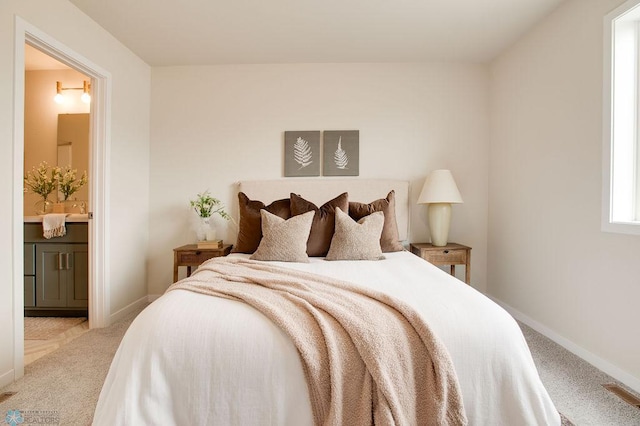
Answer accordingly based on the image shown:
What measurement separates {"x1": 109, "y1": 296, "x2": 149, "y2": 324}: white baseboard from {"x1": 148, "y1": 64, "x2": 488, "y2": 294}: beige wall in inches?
10.4

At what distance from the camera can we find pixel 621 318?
2.02 m

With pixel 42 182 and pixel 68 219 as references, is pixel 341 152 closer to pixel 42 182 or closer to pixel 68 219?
pixel 68 219

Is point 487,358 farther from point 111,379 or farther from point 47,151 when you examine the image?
point 47,151

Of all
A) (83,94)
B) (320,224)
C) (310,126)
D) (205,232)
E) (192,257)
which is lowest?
(192,257)

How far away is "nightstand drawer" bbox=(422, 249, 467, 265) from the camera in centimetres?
319

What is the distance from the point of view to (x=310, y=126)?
359cm

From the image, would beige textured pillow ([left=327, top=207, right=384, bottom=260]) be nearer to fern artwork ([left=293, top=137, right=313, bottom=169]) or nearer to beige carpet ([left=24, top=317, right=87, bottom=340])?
fern artwork ([left=293, top=137, right=313, bottom=169])

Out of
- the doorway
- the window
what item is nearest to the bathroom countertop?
the doorway

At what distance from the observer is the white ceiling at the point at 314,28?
2529mm

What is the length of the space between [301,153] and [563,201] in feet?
7.82

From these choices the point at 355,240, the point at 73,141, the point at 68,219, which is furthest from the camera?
the point at 73,141

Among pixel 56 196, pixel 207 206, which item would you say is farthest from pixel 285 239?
pixel 56 196

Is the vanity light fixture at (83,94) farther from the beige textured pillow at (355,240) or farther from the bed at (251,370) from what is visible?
the bed at (251,370)

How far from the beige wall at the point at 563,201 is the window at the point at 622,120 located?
86 millimetres
